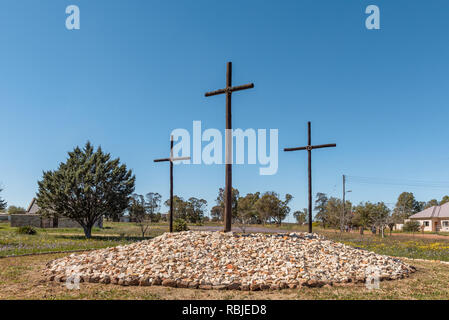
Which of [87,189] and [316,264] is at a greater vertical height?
[87,189]

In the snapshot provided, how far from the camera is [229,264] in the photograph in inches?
367

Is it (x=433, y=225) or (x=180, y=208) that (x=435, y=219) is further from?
(x=180, y=208)

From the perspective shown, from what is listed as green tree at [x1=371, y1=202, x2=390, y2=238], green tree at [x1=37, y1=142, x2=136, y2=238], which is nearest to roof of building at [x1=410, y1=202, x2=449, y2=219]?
green tree at [x1=371, y1=202, x2=390, y2=238]

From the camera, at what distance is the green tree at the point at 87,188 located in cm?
2528

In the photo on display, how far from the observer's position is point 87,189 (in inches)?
979

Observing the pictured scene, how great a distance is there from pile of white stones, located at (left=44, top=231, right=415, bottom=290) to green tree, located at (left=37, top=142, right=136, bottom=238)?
49.9 ft

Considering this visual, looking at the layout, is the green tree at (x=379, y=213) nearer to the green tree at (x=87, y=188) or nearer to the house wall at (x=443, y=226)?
the house wall at (x=443, y=226)

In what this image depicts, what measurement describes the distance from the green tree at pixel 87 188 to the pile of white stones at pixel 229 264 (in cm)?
1521

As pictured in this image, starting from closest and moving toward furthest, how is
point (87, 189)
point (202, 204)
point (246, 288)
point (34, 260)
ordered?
point (246, 288) → point (34, 260) → point (87, 189) → point (202, 204)

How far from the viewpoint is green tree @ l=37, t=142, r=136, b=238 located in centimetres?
2528

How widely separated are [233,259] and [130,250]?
3.96 meters
